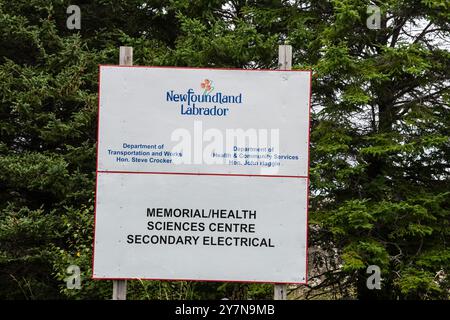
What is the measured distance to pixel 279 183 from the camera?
5.19 meters

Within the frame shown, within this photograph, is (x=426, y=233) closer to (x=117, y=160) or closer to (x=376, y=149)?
(x=376, y=149)

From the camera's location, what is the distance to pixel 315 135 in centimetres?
855

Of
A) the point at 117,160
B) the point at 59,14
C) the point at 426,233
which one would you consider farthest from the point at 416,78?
the point at 59,14

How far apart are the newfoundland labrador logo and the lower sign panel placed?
0.53m

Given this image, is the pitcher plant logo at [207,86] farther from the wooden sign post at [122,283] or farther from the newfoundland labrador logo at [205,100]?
the wooden sign post at [122,283]

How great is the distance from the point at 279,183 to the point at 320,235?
3.97m

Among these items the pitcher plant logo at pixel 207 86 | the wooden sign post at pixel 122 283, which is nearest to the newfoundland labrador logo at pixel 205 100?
the pitcher plant logo at pixel 207 86

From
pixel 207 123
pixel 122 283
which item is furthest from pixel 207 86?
pixel 122 283

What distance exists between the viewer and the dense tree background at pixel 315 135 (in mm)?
8055

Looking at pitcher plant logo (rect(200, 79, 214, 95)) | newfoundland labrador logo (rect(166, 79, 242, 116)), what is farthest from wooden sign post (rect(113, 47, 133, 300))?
pitcher plant logo (rect(200, 79, 214, 95))

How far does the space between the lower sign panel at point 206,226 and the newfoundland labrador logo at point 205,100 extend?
53 cm

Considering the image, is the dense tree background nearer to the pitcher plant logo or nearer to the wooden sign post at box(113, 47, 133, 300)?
the wooden sign post at box(113, 47, 133, 300)

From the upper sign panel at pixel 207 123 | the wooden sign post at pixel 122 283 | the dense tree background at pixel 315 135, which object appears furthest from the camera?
the dense tree background at pixel 315 135

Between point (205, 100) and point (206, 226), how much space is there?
1.02 m
